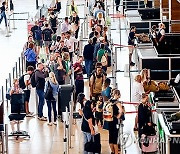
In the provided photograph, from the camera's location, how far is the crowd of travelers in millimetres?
18094

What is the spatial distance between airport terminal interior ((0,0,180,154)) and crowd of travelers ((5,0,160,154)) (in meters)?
0.02

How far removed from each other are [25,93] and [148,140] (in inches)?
226

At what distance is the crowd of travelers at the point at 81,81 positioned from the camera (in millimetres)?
18094

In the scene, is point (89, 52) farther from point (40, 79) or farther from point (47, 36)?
point (47, 36)

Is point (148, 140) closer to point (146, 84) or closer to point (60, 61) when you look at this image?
point (146, 84)

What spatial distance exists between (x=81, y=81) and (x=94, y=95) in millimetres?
917

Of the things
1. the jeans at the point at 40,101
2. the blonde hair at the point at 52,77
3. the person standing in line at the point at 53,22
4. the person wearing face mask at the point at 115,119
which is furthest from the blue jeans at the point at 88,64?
the person wearing face mask at the point at 115,119

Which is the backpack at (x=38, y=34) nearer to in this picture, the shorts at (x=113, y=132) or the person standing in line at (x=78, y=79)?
the person standing in line at (x=78, y=79)

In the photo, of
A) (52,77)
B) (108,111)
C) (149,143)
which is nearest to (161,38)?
(52,77)

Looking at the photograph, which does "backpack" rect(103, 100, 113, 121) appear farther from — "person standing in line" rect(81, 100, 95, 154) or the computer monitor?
the computer monitor

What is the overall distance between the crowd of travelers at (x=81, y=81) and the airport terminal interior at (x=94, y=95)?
2cm

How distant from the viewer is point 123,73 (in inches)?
1088

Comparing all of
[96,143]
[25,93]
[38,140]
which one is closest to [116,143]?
[96,143]

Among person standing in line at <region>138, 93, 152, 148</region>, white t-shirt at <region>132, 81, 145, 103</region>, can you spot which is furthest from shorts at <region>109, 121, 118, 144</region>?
white t-shirt at <region>132, 81, 145, 103</region>
